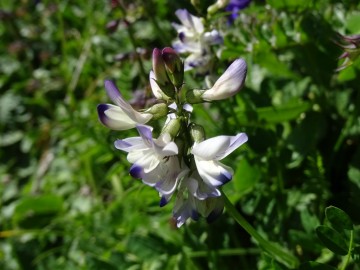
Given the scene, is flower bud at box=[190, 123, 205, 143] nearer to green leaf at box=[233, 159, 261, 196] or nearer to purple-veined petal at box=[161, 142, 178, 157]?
purple-veined petal at box=[161, 142, 178, 157]

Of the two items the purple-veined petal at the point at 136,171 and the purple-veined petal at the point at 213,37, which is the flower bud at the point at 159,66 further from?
the purple-veined petal at the point at 213,37

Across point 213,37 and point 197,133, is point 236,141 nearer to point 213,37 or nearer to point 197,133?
point 197,133

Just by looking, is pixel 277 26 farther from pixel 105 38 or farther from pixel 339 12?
pixel 105 38

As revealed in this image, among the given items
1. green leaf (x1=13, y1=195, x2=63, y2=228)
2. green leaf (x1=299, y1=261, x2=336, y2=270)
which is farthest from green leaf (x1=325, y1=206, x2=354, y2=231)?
green leaf (x1=13, y1=195, x2=63, y2=228)

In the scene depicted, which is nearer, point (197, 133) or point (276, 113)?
point (197, 133)

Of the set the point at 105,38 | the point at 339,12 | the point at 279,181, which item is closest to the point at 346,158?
the point at 279,181

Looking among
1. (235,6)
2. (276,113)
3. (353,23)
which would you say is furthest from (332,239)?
(235,6)

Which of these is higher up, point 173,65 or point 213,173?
point 173,65
